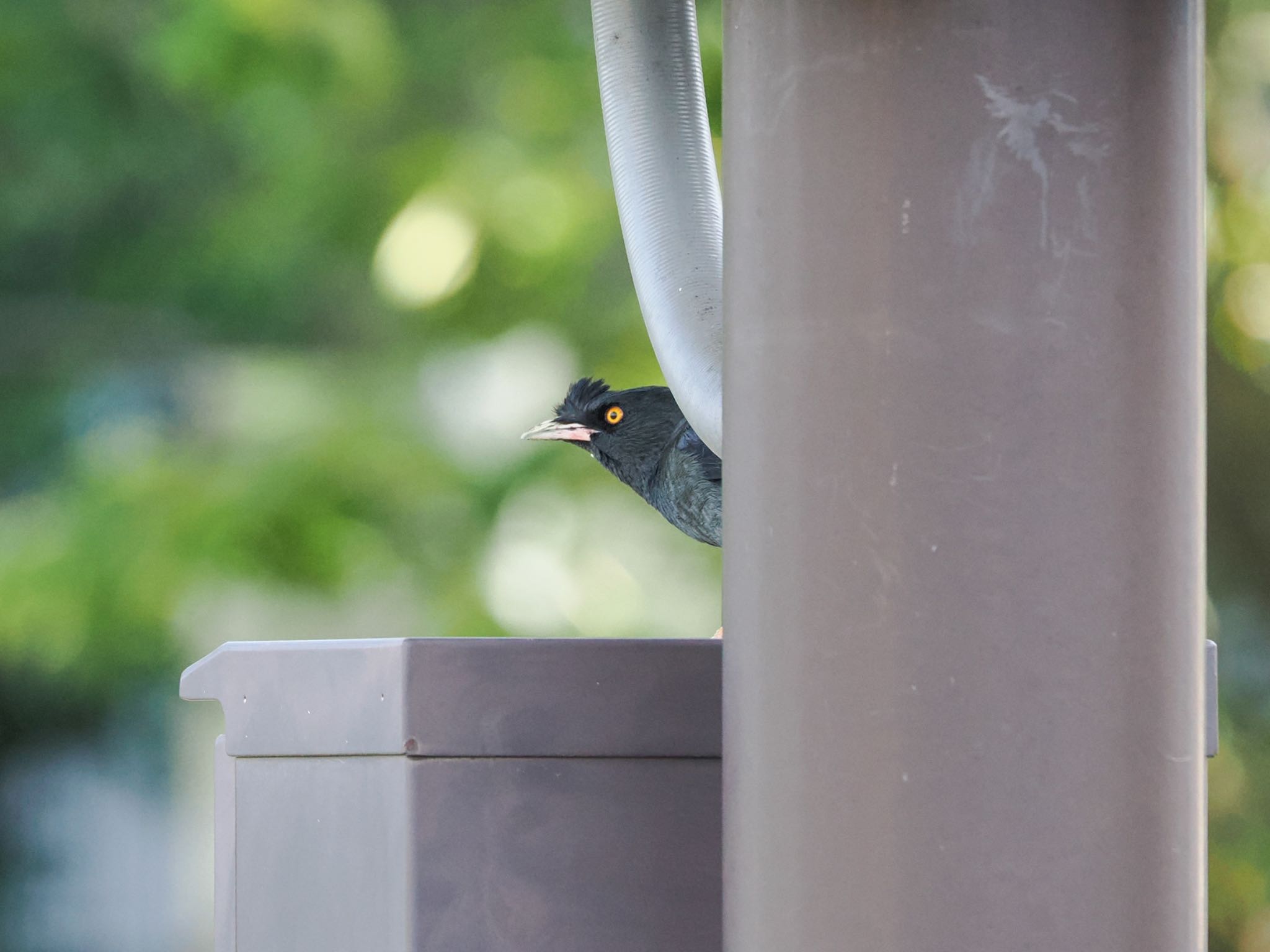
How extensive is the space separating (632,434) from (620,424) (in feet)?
0.13

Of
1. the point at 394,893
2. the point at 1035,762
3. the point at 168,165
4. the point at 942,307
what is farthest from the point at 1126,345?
the point at 168,165

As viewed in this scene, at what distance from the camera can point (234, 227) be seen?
5.42 meters

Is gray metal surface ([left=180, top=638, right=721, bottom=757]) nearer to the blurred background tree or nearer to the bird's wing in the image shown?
the bird's wing

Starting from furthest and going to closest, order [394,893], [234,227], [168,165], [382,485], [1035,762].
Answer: [168,165], [234,227], [382,485], [394,893], [1035,762]

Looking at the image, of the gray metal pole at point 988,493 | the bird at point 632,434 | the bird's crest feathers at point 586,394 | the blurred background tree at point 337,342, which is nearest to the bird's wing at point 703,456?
the bird at point 632,434

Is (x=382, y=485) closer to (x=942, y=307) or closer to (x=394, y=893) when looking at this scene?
(x=394, y=893)

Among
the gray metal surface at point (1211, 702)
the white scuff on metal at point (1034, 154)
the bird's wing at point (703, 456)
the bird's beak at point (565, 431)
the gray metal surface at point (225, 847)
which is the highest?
the white scuff on metal at point (1034, 154)

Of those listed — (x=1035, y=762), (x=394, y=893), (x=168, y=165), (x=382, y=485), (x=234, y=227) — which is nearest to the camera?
(x=1035, y=762)

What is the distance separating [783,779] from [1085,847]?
0.62ft

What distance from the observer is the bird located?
14.0 feet

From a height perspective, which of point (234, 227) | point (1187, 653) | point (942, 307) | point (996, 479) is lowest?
point (1187, 653)

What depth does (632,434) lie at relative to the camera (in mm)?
4434

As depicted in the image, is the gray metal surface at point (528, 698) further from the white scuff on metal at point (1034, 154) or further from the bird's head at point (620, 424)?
the bird's head at point (620, 424)

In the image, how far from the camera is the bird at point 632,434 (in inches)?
168
